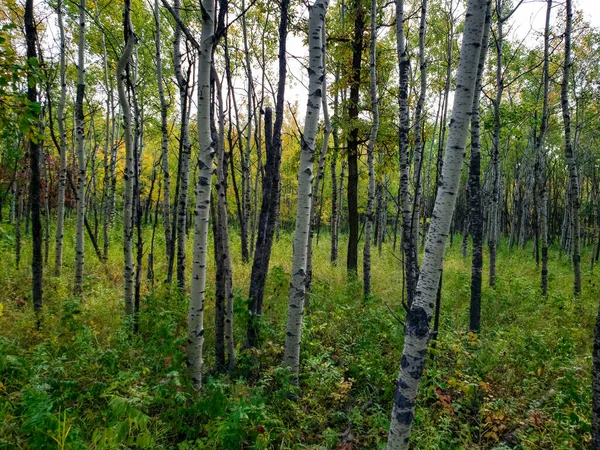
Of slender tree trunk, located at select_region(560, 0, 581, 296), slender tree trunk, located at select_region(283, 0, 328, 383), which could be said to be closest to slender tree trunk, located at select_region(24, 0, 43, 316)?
slender tree trunk, located at select_region(283, 0, 328, 383)

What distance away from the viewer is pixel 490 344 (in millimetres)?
5312

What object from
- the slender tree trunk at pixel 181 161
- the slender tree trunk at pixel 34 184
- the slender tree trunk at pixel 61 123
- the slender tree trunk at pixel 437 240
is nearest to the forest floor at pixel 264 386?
the slender tree trunk at pixel 34 184

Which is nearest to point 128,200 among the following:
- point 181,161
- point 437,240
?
point 181,161

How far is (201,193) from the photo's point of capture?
344 centimetres

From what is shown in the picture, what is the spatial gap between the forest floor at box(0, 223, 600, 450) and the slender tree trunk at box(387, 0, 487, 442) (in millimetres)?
1266

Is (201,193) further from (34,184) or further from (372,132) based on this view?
(372,132)

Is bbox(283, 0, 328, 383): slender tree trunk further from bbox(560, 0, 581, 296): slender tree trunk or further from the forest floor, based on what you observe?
bbox(560, 0, 581, 296): slender tree trunk

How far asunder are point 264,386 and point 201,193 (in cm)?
230

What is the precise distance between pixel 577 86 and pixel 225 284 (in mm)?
19321

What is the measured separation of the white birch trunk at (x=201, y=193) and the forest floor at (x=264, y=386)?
0.17 m

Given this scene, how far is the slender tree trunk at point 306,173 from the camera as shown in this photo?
11.6ft

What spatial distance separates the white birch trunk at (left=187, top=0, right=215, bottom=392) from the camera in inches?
130

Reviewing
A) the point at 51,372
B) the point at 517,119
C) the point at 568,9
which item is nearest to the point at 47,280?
the point at 51,372

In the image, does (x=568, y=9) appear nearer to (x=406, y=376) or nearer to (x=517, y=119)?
(x=517, y=119)
